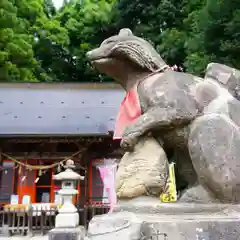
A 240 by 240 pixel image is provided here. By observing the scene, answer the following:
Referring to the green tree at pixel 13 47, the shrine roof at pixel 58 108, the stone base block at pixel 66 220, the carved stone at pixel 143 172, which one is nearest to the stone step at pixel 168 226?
the carved stone at pixel 143 172

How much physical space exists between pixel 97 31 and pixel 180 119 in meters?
16.9

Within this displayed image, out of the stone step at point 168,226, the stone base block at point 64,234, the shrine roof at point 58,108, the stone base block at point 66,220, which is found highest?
the shrine roof at point 58,108

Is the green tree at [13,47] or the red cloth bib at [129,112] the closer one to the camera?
the red cloth bib at [129,112]

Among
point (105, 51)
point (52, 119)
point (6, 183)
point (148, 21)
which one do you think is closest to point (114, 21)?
point (148, 21)

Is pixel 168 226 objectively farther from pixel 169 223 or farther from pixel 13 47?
pixel 13 47

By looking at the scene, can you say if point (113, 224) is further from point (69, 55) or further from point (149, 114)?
point (69, 55)

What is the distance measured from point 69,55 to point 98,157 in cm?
1066

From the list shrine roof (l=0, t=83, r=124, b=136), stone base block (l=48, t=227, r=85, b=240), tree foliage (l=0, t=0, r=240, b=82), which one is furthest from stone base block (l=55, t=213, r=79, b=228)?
tree foliage (l=0, t=0, r=240, b=82)

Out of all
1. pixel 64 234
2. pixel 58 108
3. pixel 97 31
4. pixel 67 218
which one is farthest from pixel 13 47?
pixel 64 234

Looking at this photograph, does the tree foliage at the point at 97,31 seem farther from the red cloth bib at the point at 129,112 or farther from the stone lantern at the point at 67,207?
the red cloth bib at the point at 129,112

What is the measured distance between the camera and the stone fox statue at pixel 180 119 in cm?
193

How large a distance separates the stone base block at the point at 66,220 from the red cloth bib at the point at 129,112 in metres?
5.24

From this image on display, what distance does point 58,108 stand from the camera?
455 inches

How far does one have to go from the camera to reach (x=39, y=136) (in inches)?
351
